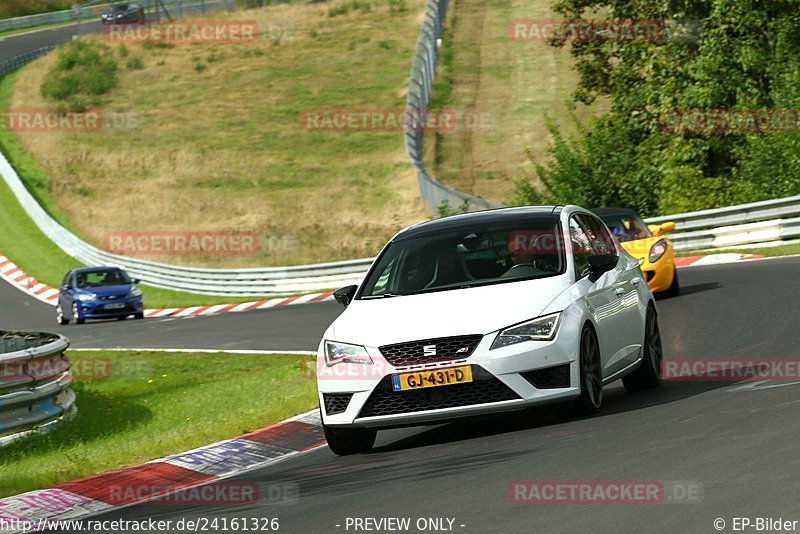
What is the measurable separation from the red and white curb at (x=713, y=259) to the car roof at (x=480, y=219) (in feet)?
50.0

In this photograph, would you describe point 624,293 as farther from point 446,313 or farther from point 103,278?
point 103,278

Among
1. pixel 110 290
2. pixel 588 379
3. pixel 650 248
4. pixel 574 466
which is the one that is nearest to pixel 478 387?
pixel 588 379

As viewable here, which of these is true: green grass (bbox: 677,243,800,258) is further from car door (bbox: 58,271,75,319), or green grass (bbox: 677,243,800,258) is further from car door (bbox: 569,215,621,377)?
car door (bbox: 569,215,621,377)

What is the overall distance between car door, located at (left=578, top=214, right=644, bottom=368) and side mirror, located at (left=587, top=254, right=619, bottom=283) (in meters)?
0.44

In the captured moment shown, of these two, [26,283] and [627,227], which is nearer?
[627,227]

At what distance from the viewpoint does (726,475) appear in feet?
22.8

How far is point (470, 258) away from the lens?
10.0m

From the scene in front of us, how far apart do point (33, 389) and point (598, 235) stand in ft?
17.8

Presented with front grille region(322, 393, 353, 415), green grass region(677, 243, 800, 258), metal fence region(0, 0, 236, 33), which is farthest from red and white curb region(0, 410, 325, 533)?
metal fence region(0, 0, 236, 33)

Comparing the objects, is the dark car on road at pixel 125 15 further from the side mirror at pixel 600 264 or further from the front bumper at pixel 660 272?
the side mirror at pixel 600 264

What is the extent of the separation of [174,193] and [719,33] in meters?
24.9

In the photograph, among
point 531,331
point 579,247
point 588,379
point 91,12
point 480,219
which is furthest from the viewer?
point 91,12

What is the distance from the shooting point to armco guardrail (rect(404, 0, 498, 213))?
37.8 metres

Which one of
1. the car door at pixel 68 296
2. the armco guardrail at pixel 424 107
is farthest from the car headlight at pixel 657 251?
the car door at pixel 68 296
